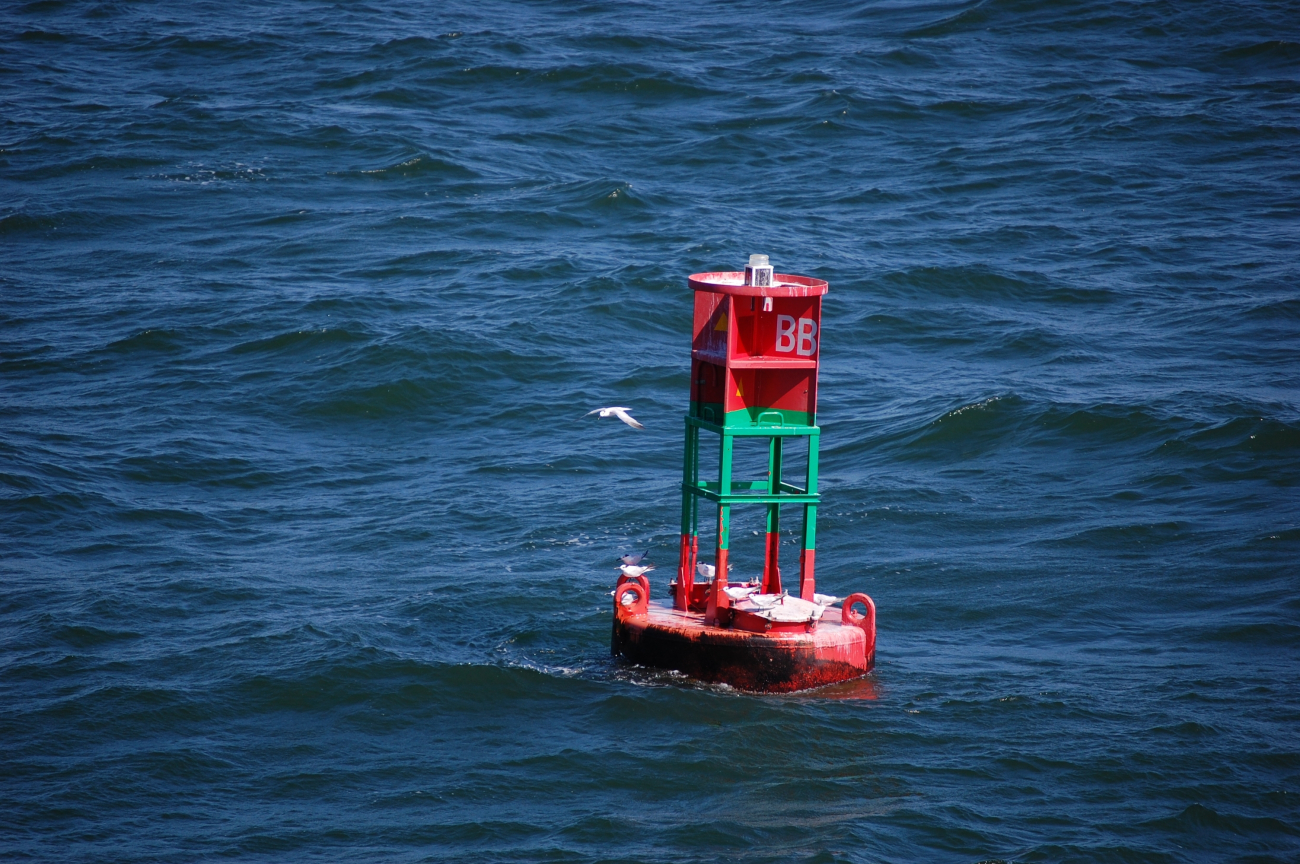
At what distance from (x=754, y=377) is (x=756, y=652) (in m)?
2.68

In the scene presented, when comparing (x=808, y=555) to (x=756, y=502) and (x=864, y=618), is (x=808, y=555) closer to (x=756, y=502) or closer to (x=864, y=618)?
(x=864, y=618)

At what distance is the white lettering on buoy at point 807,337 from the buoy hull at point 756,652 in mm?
2703

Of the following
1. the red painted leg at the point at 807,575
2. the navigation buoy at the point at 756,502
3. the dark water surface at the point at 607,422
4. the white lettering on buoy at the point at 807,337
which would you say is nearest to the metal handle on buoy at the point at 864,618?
the navigation buoy at the point at 756,502

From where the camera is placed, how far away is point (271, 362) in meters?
24.8

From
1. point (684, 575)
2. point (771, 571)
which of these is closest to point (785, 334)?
point (771, 571)

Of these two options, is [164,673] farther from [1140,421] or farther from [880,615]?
[1140,421]

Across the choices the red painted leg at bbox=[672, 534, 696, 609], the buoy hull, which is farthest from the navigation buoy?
the red painted leg at bbox=[672, 534, 696, 609]

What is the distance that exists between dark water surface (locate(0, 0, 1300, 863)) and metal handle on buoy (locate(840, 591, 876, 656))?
487 millimetres

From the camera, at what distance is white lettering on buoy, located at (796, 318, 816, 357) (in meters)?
13.2

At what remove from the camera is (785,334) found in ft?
43.4

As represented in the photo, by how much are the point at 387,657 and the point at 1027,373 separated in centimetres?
1316

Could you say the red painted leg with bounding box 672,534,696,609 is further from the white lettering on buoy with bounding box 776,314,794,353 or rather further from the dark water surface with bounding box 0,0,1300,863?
the white lettering on buoy with bounding box 776,314,794,353

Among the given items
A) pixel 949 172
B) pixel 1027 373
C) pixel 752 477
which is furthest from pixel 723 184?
pixel 752 477

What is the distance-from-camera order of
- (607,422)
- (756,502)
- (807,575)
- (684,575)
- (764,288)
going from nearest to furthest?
(764,288) < (756,502) < (807,575) < (684,575) < (607,422)
